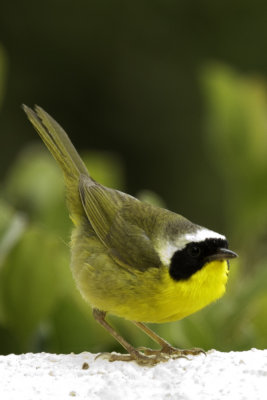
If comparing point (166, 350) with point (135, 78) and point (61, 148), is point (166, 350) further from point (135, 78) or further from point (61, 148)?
point (135, 78)

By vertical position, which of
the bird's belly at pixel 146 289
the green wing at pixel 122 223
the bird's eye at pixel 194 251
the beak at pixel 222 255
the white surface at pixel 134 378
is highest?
the beak at pixel 222 255

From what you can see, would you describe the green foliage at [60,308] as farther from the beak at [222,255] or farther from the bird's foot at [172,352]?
the beak at [222,255]

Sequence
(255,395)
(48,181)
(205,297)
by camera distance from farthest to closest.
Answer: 1. (48,181)
2. (205,297)
3. (255,395)

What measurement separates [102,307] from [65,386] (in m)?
0.36

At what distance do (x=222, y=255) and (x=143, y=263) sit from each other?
9.5 inches

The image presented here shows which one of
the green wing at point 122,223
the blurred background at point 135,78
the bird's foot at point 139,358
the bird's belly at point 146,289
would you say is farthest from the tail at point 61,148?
the blurred background at point 135,78

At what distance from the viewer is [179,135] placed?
704cm

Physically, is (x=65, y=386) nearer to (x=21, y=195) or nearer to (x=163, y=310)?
(x=163, y=310)

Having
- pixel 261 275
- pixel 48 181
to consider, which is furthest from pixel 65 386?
pixel 48 181

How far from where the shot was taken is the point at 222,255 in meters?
2.17

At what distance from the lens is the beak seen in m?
2.15

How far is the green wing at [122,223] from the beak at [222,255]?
6.4 inches

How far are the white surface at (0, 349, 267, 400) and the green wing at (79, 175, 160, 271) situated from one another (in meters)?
0.30

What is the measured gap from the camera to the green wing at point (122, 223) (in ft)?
7.64
